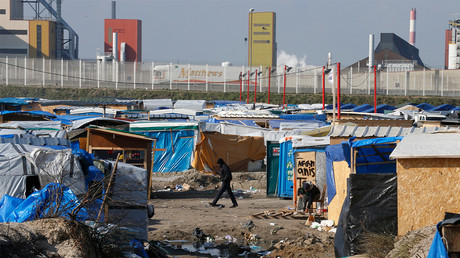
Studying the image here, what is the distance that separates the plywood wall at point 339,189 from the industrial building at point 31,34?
82.3 meters

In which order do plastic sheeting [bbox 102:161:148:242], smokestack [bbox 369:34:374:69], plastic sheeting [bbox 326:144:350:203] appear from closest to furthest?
plastic sheeting [bbox 102:161:148:242]
plastic sheeting [bbox 326:144:350:203]
smokestack [bbox 369:34:374:69]

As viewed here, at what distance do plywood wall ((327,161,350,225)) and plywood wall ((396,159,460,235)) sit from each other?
11.5ft

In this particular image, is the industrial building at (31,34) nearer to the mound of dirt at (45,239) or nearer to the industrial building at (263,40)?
the industrial building at (263,40)

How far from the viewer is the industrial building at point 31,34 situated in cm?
9081

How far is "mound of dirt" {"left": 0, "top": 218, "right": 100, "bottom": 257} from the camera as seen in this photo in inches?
251

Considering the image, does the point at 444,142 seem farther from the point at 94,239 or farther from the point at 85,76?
the point at 85,76

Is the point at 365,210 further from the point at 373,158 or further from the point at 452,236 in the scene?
the point at 373,158

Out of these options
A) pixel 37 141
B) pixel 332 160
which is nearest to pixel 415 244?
pixel 332 160

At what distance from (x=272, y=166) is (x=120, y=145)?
3995mm

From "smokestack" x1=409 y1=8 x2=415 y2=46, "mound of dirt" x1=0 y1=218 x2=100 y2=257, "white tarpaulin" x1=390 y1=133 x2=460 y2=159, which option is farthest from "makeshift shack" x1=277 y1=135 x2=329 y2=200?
"smokestack" x1=409 y1=8 x2=415 y2=46

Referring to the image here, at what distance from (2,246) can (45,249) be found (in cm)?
46

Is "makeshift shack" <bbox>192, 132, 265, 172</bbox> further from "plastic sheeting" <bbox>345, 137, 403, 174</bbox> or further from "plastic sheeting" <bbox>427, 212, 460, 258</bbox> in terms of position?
"plastic sheeting" <bbox>427, 212, 460, 258</bbox>

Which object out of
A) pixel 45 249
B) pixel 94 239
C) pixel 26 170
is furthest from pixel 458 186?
pixel 26 170

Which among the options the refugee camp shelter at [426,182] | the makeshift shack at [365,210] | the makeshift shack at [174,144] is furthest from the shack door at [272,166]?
the refugee camp shelter at [426,182]
